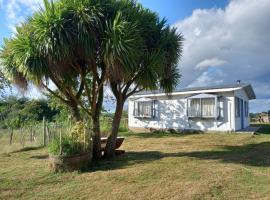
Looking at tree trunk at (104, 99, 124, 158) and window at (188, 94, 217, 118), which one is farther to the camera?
window at (188, 94, 217, 118)

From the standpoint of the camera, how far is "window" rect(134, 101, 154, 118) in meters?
22.0

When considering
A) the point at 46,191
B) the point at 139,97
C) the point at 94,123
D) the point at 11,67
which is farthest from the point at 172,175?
the point at 139,97

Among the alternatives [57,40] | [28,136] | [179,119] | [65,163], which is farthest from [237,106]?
[57,40]

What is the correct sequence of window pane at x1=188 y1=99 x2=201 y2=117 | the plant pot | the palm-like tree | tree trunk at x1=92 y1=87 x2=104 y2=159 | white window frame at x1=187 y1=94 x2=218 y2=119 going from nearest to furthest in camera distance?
the plant pot, the palm-like tree, tree trunk at x1=92 y1=87 x2=104 y2=159, white window frame at x1=187 y1=94 x2=218 y2=119, window pane at x1=188 y1=99 x2=201 y2=117

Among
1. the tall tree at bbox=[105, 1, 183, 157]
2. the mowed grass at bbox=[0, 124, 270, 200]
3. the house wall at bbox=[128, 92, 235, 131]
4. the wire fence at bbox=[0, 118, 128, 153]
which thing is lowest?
the mowed grass at bbox=[0, 124, 270, 200]

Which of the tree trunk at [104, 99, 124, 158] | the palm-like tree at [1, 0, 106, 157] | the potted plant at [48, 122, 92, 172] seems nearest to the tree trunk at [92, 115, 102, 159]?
the tree trunk at [104, 99, 124, 158]

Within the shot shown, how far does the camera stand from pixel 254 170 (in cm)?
797

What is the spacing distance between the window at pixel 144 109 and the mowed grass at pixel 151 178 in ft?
37.0

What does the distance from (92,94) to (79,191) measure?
448 cm

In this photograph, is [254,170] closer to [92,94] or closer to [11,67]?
[92,94]

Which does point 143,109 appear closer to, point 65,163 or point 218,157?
point 218,157

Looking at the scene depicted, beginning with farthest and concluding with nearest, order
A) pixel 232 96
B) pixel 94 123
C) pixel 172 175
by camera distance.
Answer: pixel 232 96 → pixel 94 123 → pixel 172 175

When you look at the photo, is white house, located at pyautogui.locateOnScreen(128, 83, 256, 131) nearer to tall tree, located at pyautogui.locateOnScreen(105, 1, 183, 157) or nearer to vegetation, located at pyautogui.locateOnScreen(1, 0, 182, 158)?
tall tree, located at pyautogui.locateOnScreen(105, 1, 183, 157)

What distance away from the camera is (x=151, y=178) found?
7.34m
